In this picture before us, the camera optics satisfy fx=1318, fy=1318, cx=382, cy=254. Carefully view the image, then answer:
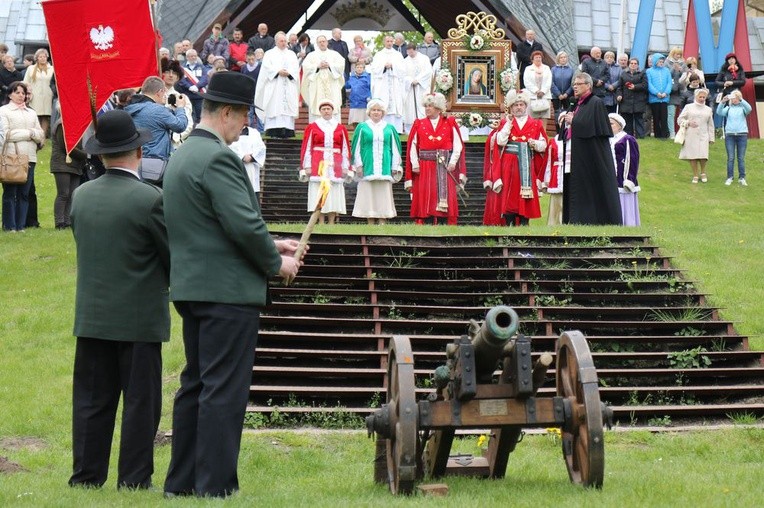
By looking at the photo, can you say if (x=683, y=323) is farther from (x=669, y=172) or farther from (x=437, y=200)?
(x=669, y=172)

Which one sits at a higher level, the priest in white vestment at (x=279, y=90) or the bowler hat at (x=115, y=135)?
the priest in white vestment at (x=279, y=90)

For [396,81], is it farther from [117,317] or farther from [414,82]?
[117,317]

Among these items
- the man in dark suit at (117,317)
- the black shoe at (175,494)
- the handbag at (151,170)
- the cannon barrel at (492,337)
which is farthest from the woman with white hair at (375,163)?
the black shoe at (175,494)

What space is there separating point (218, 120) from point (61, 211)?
11998mm

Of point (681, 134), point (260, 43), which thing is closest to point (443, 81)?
point (260, 43)

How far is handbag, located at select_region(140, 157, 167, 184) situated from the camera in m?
Result: 12.8

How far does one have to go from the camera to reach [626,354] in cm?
1204

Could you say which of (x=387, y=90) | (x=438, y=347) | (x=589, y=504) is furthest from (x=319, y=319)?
(x=387, y=90)

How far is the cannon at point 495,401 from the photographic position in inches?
255

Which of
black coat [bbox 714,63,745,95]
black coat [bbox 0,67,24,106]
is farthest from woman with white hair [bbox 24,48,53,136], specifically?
black coat [bbox 714,63,745,95]

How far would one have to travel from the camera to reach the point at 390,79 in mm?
27516

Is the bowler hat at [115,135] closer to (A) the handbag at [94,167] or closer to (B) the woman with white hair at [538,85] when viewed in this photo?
(A) the handbag at [94,167]

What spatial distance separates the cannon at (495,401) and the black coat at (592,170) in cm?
1055

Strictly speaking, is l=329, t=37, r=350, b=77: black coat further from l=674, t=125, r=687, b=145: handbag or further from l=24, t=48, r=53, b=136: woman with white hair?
l=674, t=125, r=687, b=145: handbag
